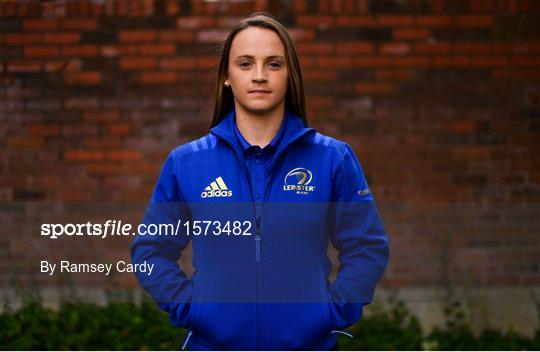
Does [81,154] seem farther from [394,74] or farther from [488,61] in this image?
[488,61]

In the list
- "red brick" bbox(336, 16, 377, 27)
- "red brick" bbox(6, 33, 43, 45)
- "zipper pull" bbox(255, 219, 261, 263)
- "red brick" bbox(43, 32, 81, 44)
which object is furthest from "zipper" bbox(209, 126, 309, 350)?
"red brick" bbox(6, 33, 43, 45)

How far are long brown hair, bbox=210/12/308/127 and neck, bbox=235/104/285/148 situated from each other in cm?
8

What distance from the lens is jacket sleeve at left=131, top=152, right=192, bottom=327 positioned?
2.81 metres

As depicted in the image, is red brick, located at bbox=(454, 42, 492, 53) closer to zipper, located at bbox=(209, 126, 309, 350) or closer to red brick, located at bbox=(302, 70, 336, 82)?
red brick, located at bbox=(302, 70, 336, 82)

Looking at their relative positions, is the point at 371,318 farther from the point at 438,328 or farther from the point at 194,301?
the point at 194,301

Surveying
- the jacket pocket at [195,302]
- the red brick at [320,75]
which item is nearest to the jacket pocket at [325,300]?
the jacket pocket at [195,302]

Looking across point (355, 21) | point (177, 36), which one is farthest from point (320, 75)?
point (177, 36)

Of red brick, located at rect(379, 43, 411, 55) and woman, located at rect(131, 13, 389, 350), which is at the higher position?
red brick, located at rect(379, 43, 411, 55)

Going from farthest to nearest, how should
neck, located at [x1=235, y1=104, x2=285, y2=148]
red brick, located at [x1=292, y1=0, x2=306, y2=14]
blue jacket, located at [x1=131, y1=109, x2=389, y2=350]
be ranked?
red brick, located at [x1=292, y1=0, x2=306, y2=14] → neck, located at [x1=235, y1=104, x2=285, y2=148] → blue jacket, located at [x1=131, y1=109, x2=389, y2=350]

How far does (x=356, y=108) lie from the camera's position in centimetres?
588

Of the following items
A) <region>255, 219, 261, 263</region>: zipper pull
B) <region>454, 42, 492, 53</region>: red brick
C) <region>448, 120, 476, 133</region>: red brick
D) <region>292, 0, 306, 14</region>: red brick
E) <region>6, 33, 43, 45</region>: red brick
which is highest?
<region>292, 0, 306, 14</region>: red brick

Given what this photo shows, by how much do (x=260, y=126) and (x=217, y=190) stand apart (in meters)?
0.26

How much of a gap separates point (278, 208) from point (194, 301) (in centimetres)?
38

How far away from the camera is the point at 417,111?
5.90 metres
